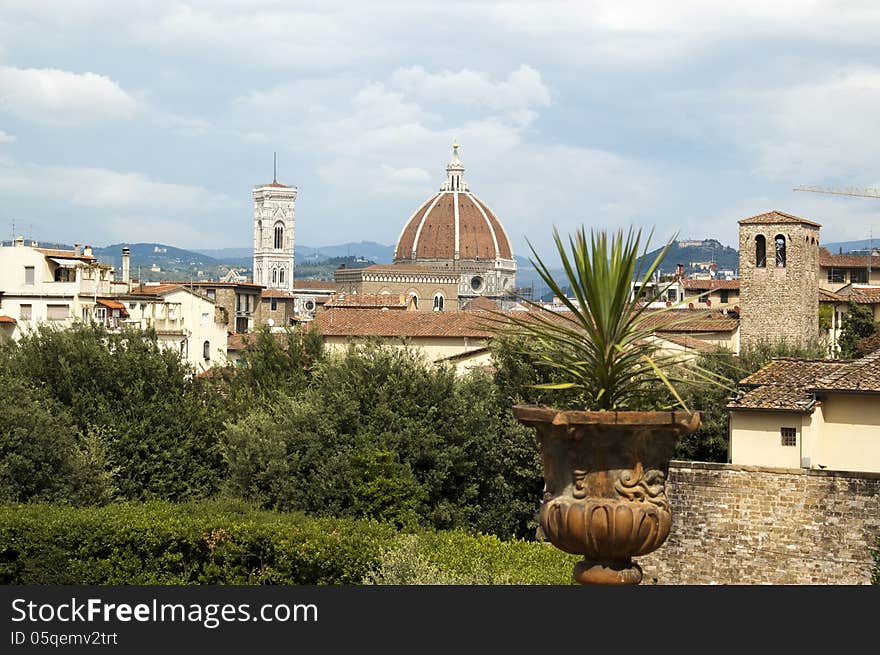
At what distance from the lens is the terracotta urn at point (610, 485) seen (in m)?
9.40

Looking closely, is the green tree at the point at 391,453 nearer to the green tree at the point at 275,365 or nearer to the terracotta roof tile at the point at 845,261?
the green tree at the point at 275,365

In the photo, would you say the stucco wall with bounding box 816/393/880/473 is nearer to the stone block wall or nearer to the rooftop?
the rooftop

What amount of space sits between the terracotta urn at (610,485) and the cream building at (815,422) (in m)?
20.2

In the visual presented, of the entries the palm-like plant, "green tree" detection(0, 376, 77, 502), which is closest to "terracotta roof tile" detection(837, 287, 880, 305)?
"green tree" detection(0, 376, 77, 502)

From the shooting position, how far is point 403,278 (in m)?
187

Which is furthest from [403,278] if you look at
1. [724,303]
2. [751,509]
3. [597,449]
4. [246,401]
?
[597,449]

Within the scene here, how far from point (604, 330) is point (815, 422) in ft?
69.9

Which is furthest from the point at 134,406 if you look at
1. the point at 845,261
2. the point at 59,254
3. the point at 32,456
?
the point at 845,261

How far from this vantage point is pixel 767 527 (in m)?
24.6

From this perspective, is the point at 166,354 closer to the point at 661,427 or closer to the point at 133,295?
the point at 133,295

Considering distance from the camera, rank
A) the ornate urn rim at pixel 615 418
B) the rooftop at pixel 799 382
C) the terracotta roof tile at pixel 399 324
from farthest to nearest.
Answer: the terracotta roof tile at pixel 399 324 < the rooftop at pixel 799 382 < the ornate urn rim at pixel 615 418

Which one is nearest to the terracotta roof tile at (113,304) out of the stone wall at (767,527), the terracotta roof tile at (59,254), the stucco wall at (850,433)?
the terracotta roof tile at (59,254)

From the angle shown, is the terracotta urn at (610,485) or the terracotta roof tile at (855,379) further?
the terracotta roof tile at (855,379)

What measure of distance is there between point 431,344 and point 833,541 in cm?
3689
